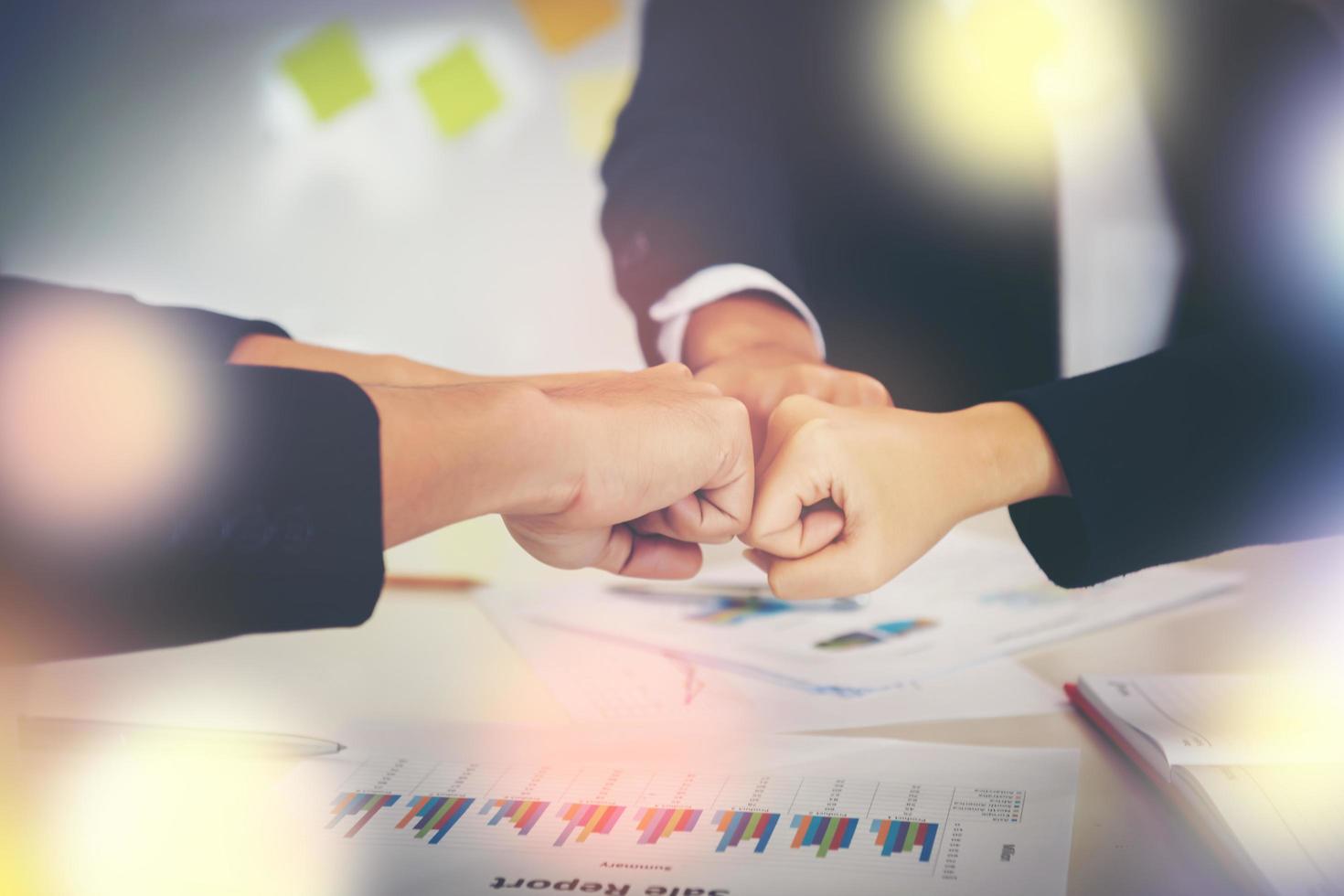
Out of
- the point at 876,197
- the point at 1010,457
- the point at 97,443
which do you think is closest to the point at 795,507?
the point at 1010,457

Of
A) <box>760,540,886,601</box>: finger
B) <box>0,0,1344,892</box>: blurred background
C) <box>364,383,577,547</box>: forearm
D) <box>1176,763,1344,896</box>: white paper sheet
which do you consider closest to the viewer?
<box>1176,763,1344,896</box>: white paper sheet

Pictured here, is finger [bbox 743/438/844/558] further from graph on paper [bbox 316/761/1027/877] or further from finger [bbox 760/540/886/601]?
graph on paper [bbox 316/761/1027/877]

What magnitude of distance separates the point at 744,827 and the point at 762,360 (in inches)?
16.9

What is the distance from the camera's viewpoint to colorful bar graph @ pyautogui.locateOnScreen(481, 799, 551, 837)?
516 millimetres

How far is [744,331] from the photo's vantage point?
94cm

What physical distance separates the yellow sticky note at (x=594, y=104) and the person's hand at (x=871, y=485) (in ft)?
2.26

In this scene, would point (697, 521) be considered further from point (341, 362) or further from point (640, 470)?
point (341, 362)

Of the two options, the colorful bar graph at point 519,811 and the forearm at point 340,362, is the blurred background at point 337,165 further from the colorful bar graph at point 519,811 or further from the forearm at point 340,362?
the colorful bar graph at point 519,811

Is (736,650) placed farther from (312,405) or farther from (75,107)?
(75,107)

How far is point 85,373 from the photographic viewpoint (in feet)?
1.72

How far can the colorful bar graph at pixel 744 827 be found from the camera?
49 cm

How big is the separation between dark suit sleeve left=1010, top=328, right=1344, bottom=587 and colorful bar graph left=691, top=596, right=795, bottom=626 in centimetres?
18

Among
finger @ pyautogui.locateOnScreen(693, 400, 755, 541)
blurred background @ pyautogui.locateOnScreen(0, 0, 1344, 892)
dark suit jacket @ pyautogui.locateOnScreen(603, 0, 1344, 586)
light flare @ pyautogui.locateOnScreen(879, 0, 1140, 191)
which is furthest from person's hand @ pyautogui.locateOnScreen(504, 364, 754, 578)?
light flare @ pyautogui.locateOnScreen(879, 0, 1140, 191)

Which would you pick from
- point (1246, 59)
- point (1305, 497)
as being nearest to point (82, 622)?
point (1305, 497)
